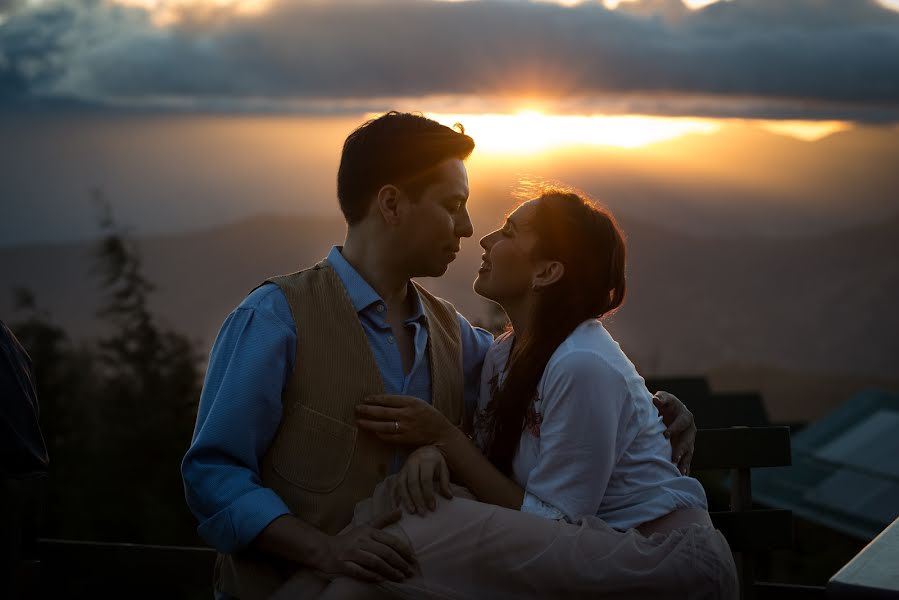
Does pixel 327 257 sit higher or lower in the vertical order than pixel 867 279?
higher

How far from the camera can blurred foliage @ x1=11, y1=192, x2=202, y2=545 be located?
1526cm

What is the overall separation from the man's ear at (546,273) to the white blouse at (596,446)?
0.53 ft

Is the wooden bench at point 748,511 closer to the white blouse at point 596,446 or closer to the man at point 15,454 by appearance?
the white blouse at point 596,446

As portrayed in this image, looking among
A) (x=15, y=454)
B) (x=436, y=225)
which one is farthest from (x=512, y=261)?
(x=15, y=454)

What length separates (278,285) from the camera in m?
2.54

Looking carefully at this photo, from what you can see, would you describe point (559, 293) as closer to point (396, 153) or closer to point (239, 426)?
point (396, 153)

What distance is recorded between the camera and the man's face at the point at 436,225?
8.91ft

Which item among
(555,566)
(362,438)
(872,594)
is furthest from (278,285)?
(872,594)

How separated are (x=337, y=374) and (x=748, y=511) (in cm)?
132

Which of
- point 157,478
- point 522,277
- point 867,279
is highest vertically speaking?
point 522,277

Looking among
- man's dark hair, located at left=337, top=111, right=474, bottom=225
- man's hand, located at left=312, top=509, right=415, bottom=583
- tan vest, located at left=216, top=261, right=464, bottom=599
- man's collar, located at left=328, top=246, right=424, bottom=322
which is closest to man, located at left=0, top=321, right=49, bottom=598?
tan vest, located at left=216, top=261, right=464, bottom=599

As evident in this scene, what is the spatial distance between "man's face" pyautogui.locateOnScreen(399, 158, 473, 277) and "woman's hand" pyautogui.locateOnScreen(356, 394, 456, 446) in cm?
41

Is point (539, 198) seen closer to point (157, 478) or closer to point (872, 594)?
point (872, 594)

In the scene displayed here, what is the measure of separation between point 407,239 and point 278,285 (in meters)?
0.38
